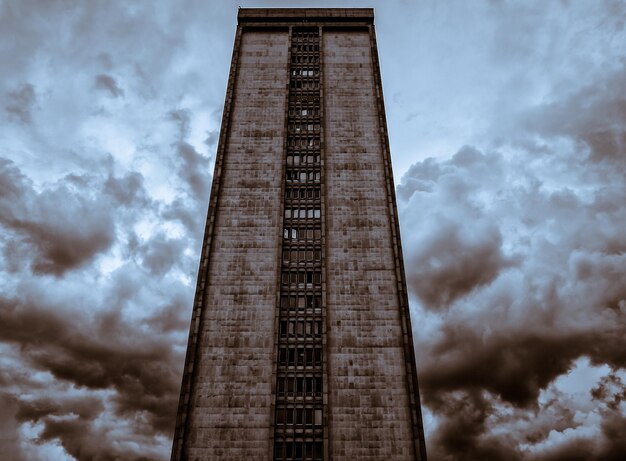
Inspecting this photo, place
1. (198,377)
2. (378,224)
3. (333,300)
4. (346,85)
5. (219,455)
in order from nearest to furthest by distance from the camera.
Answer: (219,455)
(198,377)
(333,300)
(378,224)
(346,85)

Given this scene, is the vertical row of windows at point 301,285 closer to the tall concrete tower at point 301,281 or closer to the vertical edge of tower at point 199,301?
the tall concrete tower at point 301,281

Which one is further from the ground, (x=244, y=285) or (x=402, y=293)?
(x=244, y=285)

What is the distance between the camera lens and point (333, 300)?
67500 mm

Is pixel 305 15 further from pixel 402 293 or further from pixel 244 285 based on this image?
pixel 402 293

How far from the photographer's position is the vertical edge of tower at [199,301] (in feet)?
189

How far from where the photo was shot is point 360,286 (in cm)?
6831

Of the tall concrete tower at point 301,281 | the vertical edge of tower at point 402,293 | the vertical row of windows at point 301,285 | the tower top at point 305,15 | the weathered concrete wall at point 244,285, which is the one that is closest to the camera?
the vertical edge of tower at point 402,293

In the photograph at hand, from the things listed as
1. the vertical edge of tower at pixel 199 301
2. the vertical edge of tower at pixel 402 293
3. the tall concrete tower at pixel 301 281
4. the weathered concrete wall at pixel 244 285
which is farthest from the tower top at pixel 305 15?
the vertical edge of tower at pixel 199 301

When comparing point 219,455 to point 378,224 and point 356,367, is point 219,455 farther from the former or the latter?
point 378,224

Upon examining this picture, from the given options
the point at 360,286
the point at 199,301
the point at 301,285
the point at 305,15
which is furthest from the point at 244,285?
the point at 305,15

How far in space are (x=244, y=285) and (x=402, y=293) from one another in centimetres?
2109

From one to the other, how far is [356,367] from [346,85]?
4940cm

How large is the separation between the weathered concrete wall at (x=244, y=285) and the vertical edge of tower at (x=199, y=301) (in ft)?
2.52

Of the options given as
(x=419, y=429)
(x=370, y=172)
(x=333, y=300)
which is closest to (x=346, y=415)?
(x=419, y=429)
